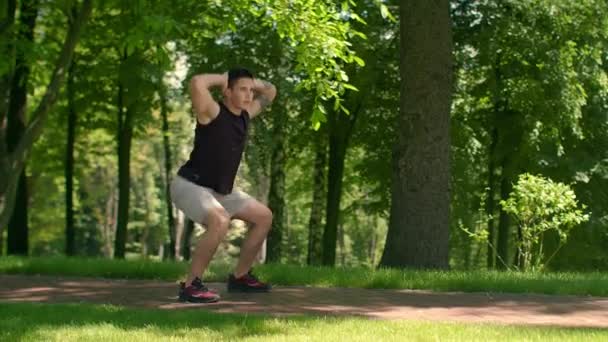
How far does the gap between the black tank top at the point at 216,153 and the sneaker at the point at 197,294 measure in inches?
32.8

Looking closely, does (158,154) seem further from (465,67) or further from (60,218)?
(465,67)

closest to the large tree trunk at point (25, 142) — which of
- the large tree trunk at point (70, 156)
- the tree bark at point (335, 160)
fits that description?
the tree bark at point (335, 160)

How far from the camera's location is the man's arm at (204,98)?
21.8 ft

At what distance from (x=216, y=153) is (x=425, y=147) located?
15.5 feet

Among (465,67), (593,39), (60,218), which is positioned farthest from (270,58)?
(60,218)

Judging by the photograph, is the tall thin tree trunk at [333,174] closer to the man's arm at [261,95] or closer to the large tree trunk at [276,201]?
the large tree trunk at [276,201]

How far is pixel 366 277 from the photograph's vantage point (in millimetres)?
8562

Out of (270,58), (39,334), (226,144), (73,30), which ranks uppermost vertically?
(270,58)

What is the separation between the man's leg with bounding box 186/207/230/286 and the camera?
662cm

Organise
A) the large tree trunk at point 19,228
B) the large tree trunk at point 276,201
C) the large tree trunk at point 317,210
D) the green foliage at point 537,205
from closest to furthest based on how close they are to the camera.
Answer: the green foliage at point 537,205, the large tree trunk at point 276,201, the large tree trunk at point 19,228, the large tree trunk at point 317,210

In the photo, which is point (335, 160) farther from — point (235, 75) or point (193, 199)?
point (193, 199)

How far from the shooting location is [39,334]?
534 cm

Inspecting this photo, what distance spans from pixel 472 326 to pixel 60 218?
128ft

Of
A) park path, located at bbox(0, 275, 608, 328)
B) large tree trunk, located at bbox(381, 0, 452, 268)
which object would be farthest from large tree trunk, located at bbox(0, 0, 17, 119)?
large tree trunk, located at bbox(381, 0, 452, 268)
